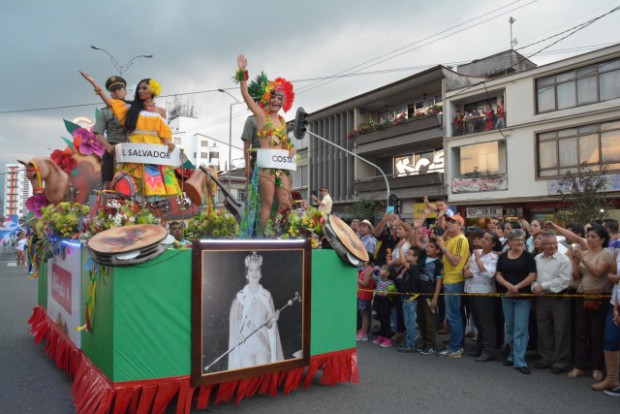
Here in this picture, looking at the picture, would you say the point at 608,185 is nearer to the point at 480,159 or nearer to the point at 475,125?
the point at 480,159

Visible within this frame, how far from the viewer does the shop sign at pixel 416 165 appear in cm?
2511

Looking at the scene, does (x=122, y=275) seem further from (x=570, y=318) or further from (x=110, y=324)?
(x=570, y=318)

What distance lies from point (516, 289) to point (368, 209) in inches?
827

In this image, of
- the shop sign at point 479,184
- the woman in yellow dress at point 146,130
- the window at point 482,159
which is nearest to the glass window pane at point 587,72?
the window at point 482,159

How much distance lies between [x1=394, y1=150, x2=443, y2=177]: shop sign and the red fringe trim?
2128 centimetres

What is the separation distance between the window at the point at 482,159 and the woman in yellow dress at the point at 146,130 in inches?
758

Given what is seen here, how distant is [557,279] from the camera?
557cm

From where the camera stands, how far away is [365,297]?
7.20 metres

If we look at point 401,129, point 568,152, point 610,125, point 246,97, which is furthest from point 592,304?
point 401,129

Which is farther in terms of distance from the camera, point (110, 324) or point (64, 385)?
point (64, 385)

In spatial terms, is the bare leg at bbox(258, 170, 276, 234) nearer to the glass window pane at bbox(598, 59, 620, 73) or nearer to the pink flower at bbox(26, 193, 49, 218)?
the pink flower at bbox(26, 193, 49, 218)

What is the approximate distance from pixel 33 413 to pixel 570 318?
5.79 meters

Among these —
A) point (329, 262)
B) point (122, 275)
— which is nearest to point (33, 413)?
point (122, 275)

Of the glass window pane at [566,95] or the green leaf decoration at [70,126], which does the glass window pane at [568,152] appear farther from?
the green leaf decoration at [70,126]
